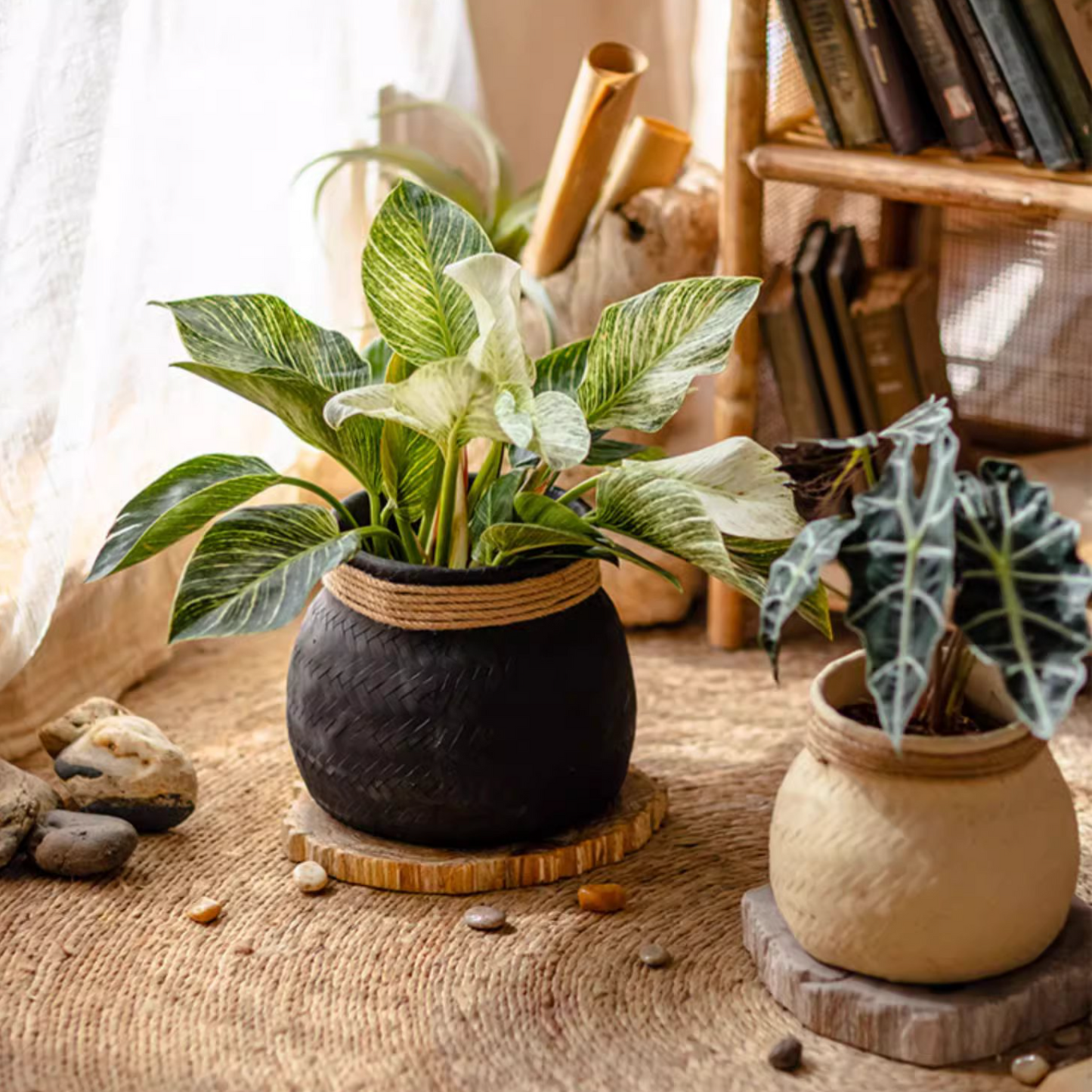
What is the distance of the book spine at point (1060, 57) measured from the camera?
1481 millimetres

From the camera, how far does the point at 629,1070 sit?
1.11m

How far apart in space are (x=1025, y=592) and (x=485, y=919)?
0.50m

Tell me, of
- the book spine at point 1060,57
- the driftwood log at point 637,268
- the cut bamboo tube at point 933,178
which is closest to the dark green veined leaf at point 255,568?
the driftwood log at point 637,268

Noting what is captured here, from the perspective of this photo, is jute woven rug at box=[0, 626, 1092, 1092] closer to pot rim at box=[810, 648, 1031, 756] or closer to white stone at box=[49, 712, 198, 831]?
white stone at box=[49, 712, 198, 831]

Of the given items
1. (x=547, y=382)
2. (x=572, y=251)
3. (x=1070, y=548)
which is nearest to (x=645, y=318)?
(x=547, y=382)

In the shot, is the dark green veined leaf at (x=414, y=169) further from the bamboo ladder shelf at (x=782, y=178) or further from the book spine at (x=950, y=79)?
the book spine at (x=950, y=79)

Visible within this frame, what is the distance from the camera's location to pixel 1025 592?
100 centimetres

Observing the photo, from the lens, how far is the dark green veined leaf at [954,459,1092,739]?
0.97 metres

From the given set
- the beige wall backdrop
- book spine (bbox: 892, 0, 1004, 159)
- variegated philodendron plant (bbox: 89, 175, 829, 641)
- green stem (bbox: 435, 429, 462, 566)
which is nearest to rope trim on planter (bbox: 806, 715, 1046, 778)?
variegated philodendron plant (bbox: 89, 175, 829, 641)

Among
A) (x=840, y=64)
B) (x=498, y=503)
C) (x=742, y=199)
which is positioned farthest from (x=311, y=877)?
(x=840, y=64)

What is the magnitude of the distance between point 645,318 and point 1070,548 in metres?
0.42

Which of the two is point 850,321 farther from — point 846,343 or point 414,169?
point 414,169

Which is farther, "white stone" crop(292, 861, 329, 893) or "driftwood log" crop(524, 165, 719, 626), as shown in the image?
"driftwood log" crop(524, 165, 719, 626)

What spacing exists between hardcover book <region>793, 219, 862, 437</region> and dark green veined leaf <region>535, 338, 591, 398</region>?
0.49 metres
